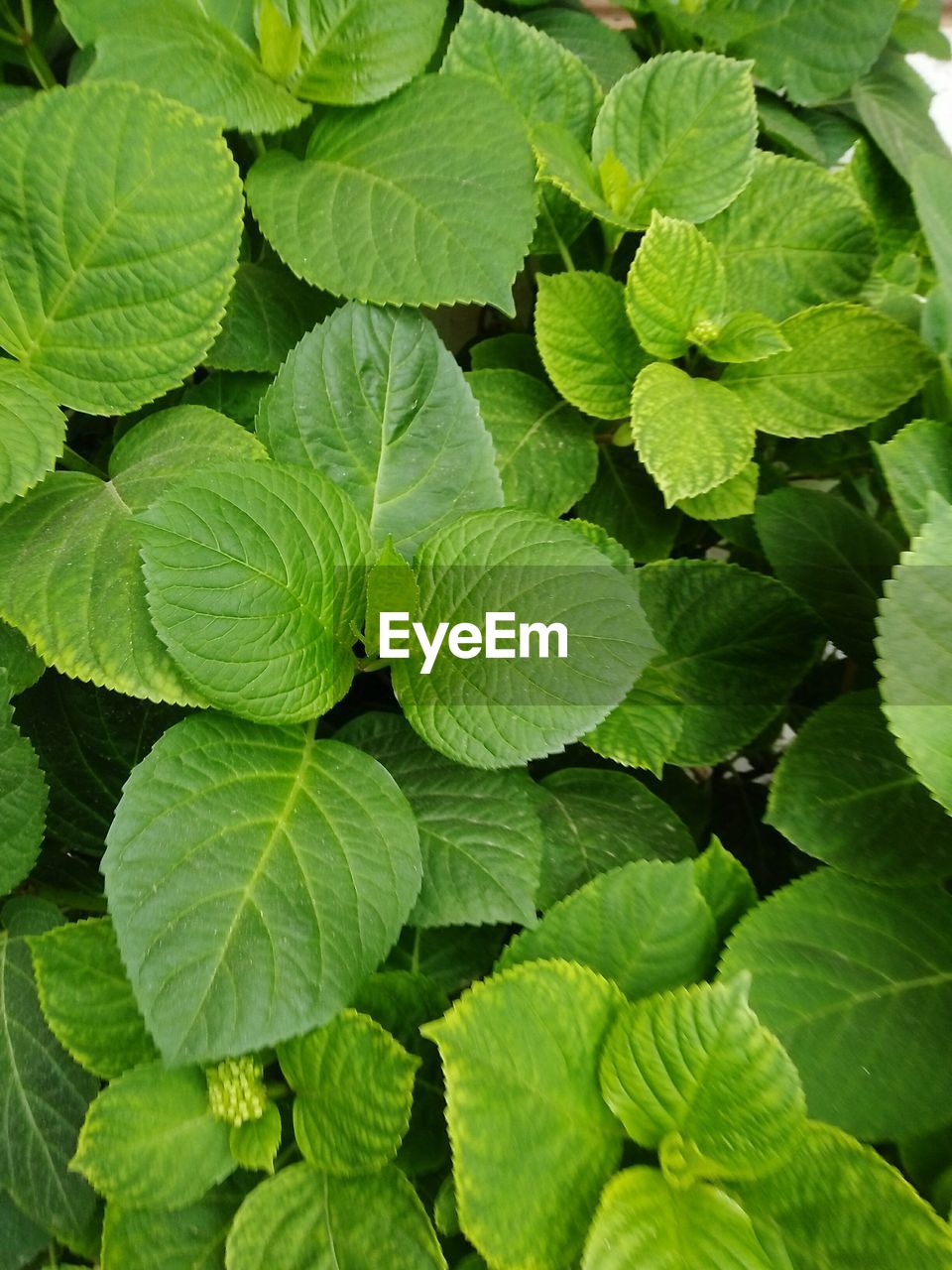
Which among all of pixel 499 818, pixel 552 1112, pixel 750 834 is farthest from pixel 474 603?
pixel 750 834

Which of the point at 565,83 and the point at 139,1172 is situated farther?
the point at 565,83

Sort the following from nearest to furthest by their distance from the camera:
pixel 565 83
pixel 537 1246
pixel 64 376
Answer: pixel 537 1246, pixel 64 376, pixel 565 83

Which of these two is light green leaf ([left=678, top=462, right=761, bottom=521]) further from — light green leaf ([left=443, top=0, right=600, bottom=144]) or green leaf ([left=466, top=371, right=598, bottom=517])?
light green leaf ([left=443, top=0, right=600, bottom=144])

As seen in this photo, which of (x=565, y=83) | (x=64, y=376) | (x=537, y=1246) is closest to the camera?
(x=537, y=1246)

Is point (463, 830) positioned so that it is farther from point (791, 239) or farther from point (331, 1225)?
point (791, 239)

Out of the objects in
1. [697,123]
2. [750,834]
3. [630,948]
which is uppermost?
[697,123]

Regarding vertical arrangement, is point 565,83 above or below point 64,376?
above

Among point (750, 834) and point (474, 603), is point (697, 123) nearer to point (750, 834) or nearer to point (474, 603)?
point (474, 603)
